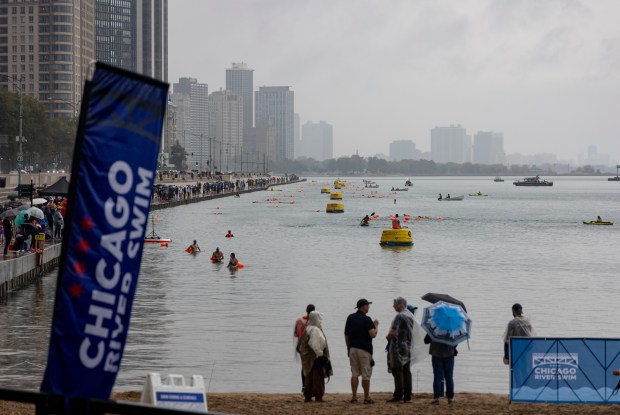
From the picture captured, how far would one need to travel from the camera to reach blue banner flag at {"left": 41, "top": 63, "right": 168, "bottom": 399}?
731cm

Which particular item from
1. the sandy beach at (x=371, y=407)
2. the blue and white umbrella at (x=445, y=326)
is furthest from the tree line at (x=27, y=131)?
the blue and white umbrella at (x=445, y=326)

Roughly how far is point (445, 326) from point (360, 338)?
1420 millimetres

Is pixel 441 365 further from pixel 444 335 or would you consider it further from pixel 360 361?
pixel 360 361

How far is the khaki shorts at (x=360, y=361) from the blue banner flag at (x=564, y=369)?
7.89ft

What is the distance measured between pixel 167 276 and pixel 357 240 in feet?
111

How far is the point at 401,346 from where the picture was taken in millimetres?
16594

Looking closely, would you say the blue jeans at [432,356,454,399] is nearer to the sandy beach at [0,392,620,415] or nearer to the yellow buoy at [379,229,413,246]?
the sandy beach at [0,392,620,415]

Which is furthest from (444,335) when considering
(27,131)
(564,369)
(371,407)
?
(27,131)

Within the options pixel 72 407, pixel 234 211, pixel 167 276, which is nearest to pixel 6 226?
pixel 167 276

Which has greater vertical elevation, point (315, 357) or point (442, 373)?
point (315, 357)

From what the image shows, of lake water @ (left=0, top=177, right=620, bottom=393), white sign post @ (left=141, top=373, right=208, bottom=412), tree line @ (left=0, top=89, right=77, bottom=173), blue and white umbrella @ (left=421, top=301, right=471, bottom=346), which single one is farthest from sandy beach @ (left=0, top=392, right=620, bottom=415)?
tree line @ (left=0, top=89, right=77, bottom=173)

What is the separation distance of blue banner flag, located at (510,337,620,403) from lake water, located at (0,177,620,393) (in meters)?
5.95

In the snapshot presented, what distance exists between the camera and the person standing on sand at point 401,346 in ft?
53.9

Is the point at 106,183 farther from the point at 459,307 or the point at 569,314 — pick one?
the point at 569,314
